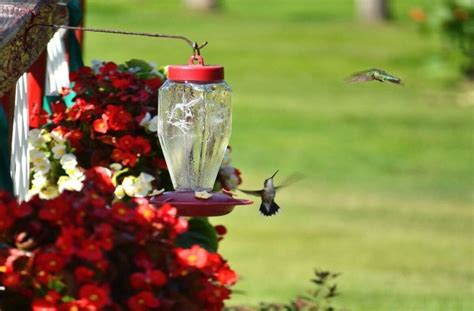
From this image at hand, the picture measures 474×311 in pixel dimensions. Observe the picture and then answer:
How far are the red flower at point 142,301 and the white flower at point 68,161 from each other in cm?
191

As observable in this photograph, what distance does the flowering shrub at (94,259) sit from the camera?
3.55 m

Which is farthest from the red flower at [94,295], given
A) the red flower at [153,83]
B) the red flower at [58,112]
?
the red flower at [153,83]

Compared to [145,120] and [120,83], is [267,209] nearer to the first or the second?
[145,120]

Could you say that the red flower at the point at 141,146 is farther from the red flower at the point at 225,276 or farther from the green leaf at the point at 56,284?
the green leaf at the point at 56,284

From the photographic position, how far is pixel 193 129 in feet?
15.9

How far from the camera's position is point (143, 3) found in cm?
3838

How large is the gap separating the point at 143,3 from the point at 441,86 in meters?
15.0

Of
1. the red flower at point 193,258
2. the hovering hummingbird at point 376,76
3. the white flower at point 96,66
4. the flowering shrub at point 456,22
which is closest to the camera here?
the red flower at point 193,258

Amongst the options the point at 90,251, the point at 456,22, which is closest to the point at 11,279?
the point at 90,251

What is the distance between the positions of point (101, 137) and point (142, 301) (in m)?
2.10

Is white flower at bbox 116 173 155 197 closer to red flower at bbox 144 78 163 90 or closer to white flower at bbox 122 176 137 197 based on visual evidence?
white flower at bbox 122 176 137 197

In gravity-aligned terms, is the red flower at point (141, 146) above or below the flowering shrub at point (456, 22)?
below

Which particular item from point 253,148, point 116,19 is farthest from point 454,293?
point 116,19

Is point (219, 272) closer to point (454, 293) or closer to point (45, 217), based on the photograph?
point (45, 217)
